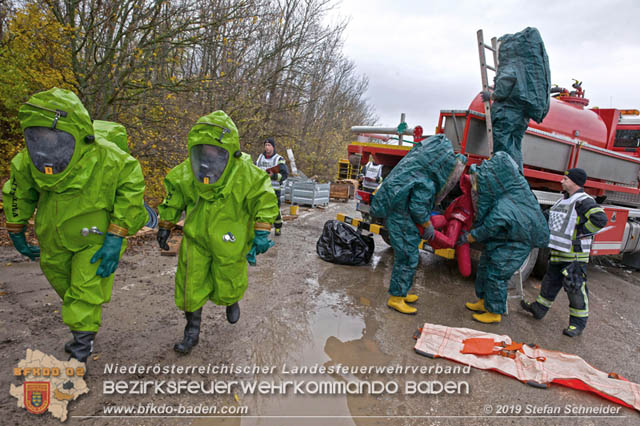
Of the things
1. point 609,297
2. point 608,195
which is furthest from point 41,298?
point 608,195

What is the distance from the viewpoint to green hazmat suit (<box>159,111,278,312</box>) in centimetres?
241

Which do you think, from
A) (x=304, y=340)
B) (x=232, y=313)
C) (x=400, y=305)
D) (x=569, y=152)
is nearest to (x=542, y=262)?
(x=569, y=152)

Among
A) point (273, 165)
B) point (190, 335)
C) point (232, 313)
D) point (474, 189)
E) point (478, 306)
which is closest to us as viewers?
point (190, 335)

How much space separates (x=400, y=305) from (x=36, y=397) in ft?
10.1

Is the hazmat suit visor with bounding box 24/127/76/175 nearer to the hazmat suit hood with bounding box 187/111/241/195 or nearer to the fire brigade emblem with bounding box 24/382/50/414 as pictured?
the hazmat suit hood with bounding box 187/111/241/195

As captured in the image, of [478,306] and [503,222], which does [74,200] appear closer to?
[503,222]

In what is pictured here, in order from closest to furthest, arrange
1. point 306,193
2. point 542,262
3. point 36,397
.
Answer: point 36,397 → point 542,262 → point 306,193

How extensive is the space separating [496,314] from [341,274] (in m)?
1.98

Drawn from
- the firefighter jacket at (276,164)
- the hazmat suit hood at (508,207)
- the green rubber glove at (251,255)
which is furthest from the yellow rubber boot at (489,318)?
the firefighter jacket at (276,164)

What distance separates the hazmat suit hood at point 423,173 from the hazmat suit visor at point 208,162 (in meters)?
1.83

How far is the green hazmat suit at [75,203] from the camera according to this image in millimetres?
2031

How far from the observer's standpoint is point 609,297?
5238 mm

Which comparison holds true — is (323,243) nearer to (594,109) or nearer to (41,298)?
(41,298)

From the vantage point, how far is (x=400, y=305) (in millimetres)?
3760
